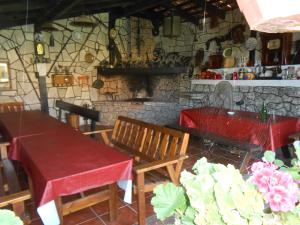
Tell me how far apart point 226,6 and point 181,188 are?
518cm

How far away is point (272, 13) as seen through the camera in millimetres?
467

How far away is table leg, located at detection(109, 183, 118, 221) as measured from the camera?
1972mm

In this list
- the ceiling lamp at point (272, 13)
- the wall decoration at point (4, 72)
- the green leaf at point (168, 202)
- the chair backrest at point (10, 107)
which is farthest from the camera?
the wall decoration at point (4, 72)

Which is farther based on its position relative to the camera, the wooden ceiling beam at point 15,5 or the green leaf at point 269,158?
the wooden ceiling beam at point 15,5

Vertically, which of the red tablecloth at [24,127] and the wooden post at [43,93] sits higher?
the wooden post at [43,93]

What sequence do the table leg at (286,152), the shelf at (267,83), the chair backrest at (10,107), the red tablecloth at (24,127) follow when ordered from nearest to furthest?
the red tablecloth at (24,127), the table leg at (286,152), the shelf at (267,83), the chair backrest at (10,107)

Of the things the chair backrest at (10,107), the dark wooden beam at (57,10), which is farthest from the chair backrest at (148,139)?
the chair backrest at (10,107)

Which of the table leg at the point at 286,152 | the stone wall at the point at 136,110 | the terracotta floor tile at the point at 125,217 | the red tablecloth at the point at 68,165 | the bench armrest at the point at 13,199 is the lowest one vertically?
the terracotta floor tile at the point at 125,217

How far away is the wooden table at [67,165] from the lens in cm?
141

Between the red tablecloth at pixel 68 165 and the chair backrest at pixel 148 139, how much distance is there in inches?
18.9

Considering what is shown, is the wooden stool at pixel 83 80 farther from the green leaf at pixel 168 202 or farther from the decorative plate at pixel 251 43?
the green leaf at pixel 168 202

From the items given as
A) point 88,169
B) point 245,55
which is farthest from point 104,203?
point 245,55

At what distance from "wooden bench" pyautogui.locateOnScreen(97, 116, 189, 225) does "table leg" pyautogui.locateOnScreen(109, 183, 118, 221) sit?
19 cm

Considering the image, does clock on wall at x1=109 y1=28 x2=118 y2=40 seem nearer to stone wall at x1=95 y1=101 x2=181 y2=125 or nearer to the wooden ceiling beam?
stone wall at x1=95 y1=101 x2=181 y2=125
